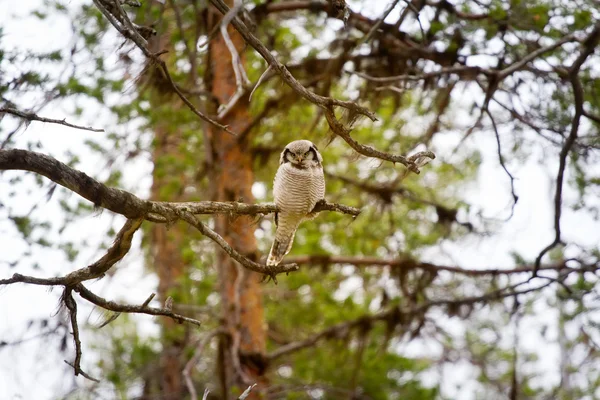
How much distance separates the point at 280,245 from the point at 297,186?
0.73m

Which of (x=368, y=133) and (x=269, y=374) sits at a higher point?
(x=368, y=133)

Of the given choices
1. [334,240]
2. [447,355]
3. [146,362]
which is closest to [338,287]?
[334,240]

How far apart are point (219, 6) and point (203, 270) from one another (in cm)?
797

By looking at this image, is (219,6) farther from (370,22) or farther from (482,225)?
(482,225)

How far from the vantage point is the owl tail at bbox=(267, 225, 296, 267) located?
5.67m

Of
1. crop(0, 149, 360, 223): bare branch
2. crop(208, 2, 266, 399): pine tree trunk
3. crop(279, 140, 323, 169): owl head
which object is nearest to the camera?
crop(0, 149, 360, 223): bare branch

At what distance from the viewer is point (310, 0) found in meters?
8.48

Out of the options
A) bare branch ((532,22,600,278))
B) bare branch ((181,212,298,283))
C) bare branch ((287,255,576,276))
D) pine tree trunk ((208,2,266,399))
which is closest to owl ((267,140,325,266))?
bare branch ((181,212,298,283))

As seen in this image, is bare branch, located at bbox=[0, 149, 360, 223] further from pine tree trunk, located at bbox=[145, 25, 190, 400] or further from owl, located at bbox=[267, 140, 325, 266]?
pine tree trunk, located at bbox=[145, 25, 190, 400]

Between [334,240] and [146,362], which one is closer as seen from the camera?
[146,362]

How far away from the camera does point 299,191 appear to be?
5207mm

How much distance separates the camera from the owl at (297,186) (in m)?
5.22

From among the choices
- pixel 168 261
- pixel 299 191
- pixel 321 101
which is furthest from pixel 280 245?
pixel 168 261

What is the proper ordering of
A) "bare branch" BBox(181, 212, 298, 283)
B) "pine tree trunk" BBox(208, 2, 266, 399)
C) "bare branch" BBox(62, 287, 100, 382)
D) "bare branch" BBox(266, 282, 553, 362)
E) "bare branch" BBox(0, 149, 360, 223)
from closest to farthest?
"bare branch" BBox(0, 149, 360, 223)
"bare branch" BBox(62, 287, 100, 382)
"bare branch" BBox(181, 212, 298, 283)
"pine tree trunk" BBox(208, 2, 266, 399)
"bare branch" BBox(266, 282, 553, 362)
